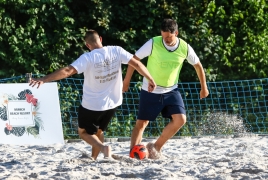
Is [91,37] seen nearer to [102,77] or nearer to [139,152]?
[102,77]

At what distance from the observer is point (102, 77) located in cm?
746

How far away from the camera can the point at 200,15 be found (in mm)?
13445

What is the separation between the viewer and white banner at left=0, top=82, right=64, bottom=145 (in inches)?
406

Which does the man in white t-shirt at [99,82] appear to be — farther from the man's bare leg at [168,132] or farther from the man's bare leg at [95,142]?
the man's bare leg at [168,132]

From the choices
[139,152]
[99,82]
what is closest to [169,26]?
[99,82]

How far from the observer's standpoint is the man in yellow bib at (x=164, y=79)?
7.91 m

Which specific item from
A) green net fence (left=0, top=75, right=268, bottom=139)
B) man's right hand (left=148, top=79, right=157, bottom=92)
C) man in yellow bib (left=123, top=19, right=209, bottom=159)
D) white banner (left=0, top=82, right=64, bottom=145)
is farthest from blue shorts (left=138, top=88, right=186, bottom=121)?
green net fence (left=0, top=75, right=268, bottom=139)

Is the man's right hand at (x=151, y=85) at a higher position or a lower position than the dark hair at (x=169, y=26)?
lower

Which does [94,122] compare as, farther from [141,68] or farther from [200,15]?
[200,15]

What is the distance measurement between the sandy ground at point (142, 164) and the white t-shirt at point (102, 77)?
1.91 feet

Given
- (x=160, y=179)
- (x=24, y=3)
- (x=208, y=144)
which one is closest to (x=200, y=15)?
(x=24, y=3)

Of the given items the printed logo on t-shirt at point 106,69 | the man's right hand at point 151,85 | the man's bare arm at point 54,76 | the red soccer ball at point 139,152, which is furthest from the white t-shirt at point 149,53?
the man's bare arm at point 54,76

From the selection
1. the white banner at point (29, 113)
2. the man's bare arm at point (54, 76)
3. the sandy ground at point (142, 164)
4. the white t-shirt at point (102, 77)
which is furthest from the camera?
the white banner at point (29, 113)

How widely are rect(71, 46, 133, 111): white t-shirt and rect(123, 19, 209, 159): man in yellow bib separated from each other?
48 centimetres
